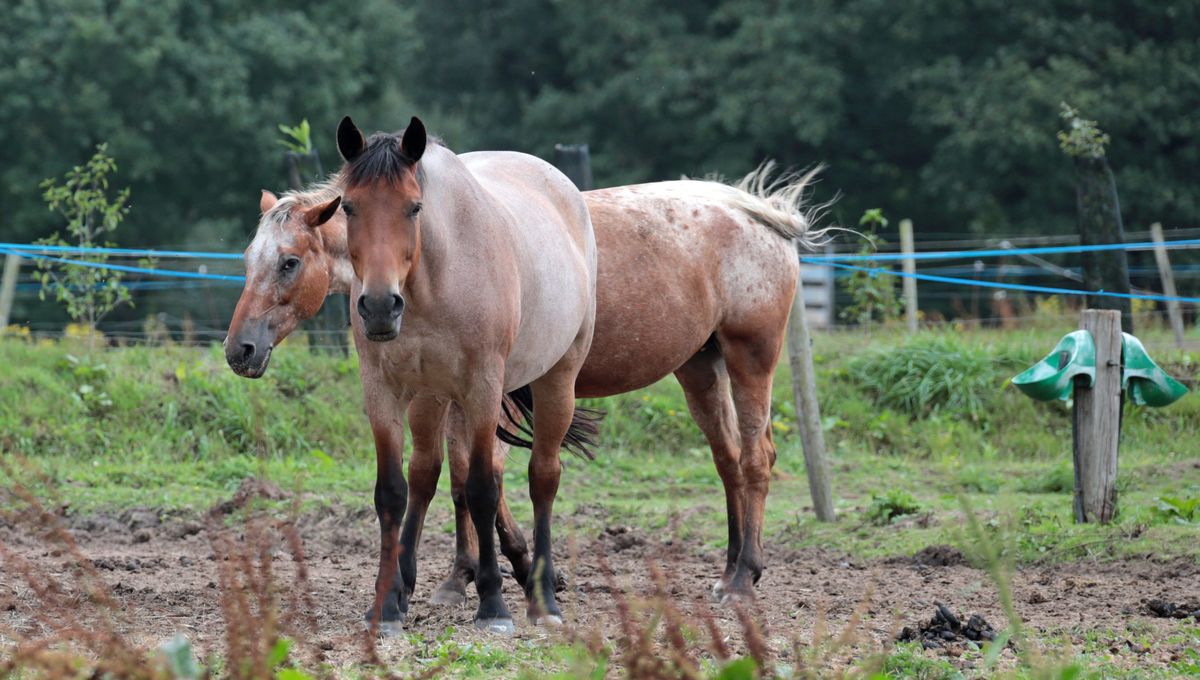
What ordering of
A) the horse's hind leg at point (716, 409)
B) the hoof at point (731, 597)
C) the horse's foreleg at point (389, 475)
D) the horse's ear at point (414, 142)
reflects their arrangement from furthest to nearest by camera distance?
1. the horse's hind leg at point (716, 409)
2. the hoof at point (731, 597)
3. the horse's foreleg at point (389, 475)
4. the horse's ear at point (414, 142)

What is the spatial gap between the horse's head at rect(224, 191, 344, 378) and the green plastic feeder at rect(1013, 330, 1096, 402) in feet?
11.6

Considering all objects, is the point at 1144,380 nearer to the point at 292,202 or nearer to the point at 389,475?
the point at 389,475

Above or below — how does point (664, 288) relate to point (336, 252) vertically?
below

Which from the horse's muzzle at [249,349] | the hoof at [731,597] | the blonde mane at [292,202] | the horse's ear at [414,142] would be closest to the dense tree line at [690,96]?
the hoof at [731,597]

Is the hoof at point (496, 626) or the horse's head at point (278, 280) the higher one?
the horse's head at point (278, 280)

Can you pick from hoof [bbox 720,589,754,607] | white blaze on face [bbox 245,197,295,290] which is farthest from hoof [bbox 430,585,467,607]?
white blaze on face [bbox 245,197,295,290]

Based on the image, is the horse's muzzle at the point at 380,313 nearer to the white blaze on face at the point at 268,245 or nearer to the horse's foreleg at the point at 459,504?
the white blaze on face at the point at 268,245

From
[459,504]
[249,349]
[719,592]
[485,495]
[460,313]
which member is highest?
[460,313]

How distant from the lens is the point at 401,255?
4.26 meters

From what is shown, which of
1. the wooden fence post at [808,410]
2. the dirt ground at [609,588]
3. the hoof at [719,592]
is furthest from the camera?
the wooden fence post at [808,410]

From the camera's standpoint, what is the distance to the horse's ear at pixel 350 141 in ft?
14.3

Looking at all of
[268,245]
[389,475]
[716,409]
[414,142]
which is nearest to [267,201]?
[268,245]

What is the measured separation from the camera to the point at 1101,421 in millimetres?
6473

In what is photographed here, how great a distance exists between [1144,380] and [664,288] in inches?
103
